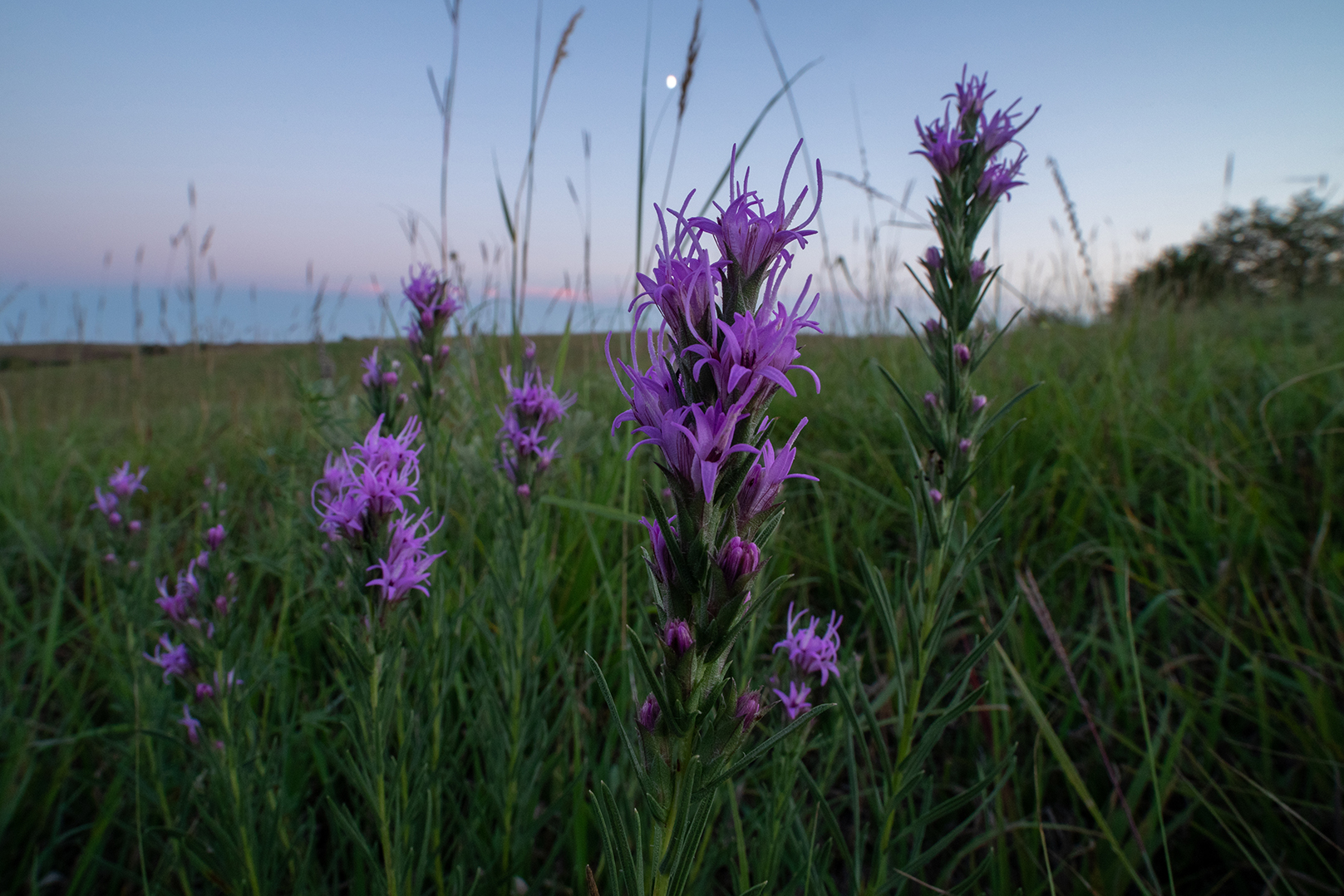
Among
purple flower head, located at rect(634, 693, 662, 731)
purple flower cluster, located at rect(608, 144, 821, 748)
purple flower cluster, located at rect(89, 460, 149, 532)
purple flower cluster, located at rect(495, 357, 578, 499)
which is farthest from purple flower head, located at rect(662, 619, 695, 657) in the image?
purple flower cluster, located at rect(89, 460, 149, 532)

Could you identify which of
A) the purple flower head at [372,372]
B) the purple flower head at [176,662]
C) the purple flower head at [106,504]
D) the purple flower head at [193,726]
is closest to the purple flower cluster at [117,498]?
the purple flower head at [106,504]

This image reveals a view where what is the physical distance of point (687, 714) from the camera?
0.79 m

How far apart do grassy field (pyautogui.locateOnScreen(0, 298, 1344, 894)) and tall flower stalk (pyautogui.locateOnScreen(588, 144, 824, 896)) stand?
0.61 m

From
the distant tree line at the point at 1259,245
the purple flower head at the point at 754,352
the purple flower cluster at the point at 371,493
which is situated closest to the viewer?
the purple flower head at the point at 754,352

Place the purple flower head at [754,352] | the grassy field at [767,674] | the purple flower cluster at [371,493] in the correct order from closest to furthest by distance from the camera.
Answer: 1. the purple flower head at [754,352]
2. the purple flower cluster at [371,493]
3. the grassy field at [767,674]

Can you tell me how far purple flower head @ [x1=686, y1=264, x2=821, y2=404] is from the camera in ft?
2.38

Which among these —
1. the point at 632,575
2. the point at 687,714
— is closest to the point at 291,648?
the point at 632,575

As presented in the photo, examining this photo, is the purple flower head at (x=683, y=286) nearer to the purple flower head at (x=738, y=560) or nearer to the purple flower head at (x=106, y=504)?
the purple flower head at (x=738, y=560)

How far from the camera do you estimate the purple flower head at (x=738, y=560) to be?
75 centimetres

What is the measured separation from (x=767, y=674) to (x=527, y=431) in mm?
1061

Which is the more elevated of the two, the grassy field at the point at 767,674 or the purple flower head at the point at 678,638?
the purple flower head at the point at 678,638

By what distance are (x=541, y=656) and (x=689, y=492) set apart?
3.86 ft

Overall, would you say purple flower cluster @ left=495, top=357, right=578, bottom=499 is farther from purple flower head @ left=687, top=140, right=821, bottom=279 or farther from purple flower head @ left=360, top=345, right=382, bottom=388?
purple flower head @ left=687, top=140, right=821, bottom=279

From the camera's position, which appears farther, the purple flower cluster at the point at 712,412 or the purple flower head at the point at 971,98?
the purple flower head at the point at 971,98
